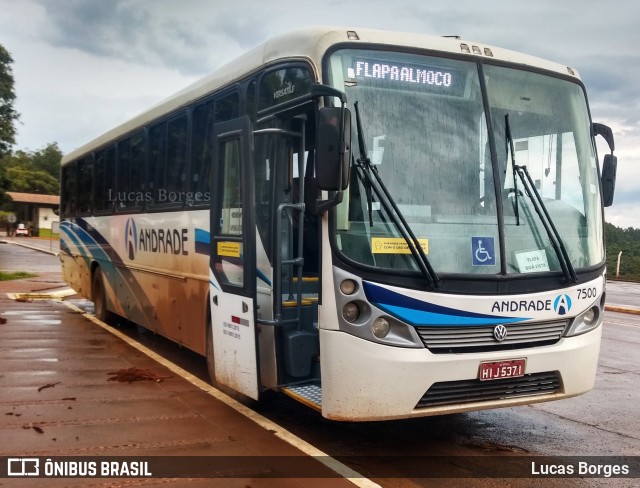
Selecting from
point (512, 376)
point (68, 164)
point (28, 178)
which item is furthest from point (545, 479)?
point (28, 178)

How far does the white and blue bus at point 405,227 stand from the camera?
531 centimetres

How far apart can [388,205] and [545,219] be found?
4.47 feet

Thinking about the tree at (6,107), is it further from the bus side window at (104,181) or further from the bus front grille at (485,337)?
the bus front grille at (485,337)

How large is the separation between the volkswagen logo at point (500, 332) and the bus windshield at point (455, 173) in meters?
0.42

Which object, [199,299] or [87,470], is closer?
[87,470]

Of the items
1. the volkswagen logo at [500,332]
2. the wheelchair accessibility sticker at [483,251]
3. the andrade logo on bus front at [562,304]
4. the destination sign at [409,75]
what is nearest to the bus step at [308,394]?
the volkswagen logo at [500,332]

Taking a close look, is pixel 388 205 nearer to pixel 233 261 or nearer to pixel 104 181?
pixel 233 261

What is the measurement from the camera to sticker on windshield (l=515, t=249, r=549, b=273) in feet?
18.8

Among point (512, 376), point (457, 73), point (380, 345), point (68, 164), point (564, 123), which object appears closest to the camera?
point (380, 345)

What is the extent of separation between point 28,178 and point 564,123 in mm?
108284

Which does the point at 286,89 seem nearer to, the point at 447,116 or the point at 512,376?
the point at 447,116

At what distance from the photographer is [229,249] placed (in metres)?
6.82

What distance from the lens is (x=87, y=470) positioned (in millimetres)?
5375

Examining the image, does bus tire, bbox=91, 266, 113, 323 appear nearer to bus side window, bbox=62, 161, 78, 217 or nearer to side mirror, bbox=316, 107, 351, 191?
bus side window, bbox=62, 161, 78, 217
